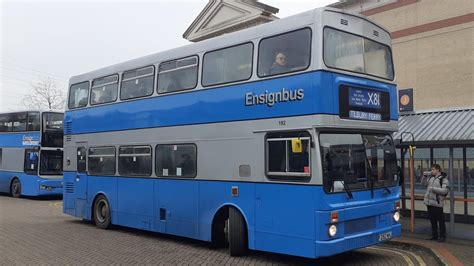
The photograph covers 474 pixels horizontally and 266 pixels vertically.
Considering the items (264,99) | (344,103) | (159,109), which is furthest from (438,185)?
(159,109)

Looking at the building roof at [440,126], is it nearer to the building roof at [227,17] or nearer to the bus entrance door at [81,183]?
the bus entrance door at [81,183]

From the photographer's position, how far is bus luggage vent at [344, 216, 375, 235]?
8.06m

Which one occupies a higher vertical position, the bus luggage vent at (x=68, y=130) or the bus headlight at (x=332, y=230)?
the bus luggage vent at (x=68, y=130)

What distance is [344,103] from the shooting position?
8.11 m

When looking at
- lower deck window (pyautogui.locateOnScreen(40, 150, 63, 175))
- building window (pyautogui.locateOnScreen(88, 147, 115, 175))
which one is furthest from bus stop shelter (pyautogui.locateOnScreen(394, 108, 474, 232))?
lower deck window (pyautogui.locateOnScreen(40, 150, 63, 175))

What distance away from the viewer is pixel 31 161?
22859mm

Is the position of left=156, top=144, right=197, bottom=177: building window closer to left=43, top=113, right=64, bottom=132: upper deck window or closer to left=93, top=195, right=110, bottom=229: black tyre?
left=93, top=195, right=110, bottom=229: black tyre

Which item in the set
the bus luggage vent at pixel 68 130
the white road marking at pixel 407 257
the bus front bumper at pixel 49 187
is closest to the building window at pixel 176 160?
the white road marking at pixel 407 257

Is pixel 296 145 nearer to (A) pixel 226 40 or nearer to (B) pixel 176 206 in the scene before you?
(A) pixel 226 40

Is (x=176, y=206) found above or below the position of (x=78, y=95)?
below

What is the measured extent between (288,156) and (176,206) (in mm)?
3594

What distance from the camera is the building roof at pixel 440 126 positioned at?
35.4 ft

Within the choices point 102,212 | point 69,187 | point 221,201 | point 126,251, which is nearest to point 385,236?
point 221,201

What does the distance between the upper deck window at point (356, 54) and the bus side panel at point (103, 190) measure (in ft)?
23.8
